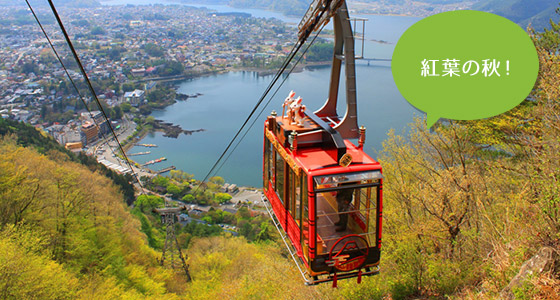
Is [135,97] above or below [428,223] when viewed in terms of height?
below

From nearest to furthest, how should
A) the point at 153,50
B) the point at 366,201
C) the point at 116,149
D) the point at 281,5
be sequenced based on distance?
1. the point at 366,201
2. the point at 116,149
3. the point at 153,50
4. the point at 281,5

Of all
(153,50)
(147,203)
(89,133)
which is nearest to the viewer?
(147,203)

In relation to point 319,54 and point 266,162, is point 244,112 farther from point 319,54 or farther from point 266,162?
point 266,162

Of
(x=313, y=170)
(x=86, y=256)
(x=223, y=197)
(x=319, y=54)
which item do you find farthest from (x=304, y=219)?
(x=319, y=54)

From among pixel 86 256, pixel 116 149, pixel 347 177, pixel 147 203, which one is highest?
pixel 347 177

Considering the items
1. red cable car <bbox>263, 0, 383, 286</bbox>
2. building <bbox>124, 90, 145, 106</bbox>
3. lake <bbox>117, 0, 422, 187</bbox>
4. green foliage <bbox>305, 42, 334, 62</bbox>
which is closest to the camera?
red cable car <bbox>263, 0, 383, 286</bbox>

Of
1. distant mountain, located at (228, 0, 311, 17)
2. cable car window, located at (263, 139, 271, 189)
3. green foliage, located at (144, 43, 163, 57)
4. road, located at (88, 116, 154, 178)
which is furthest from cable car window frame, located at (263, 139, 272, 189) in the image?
distant mountain, located at (228, 0, 311, 17)

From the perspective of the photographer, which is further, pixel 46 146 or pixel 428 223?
pixel 46 146

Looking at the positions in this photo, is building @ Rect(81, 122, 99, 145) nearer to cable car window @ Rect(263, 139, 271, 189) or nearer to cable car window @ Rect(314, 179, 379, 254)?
cable car window @ Rect(263, 139, 271, 189)
